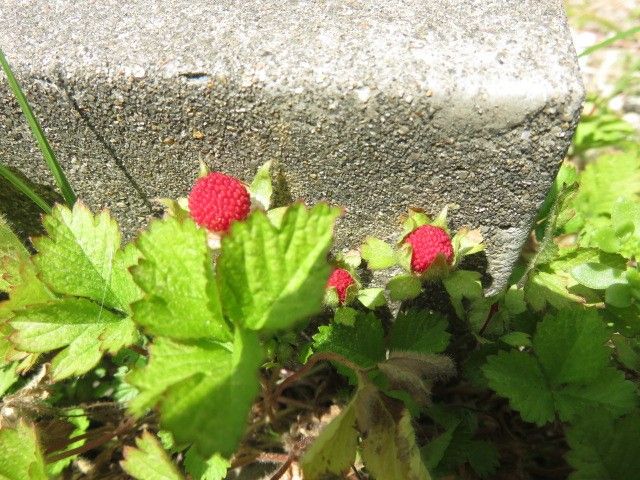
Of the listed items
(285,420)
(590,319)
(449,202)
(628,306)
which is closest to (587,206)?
(628,306)

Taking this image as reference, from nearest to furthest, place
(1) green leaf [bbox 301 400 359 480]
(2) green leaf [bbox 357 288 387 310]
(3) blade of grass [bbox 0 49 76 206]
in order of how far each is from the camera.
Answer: (1) green leaf [bbox 301 400 359 480] → (3) blade of grass [bbox 0 49 76 206] → (2) green leaf [bbox 357 288 387 310]

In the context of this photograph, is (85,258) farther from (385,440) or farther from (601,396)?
(601,396)

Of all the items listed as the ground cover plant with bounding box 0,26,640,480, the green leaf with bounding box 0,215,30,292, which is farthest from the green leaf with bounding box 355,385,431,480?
the green leaf with bounding box 0,215,30,292

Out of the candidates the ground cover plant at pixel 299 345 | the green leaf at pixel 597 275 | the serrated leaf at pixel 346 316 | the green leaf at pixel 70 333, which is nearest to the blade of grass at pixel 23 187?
the ground cover plant at pixel 299 345

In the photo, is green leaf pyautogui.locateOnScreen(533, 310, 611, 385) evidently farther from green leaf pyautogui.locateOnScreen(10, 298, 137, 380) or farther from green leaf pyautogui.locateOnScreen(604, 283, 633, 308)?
green leaf pyautogui.locateOnScreen(10, 298, 137, 380)

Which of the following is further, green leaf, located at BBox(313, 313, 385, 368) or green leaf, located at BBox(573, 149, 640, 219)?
green leaf, located at BBox(573, 149, 640, 219)

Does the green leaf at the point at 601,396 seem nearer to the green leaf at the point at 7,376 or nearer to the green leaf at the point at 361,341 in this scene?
the green leaf at the point at 361,341
